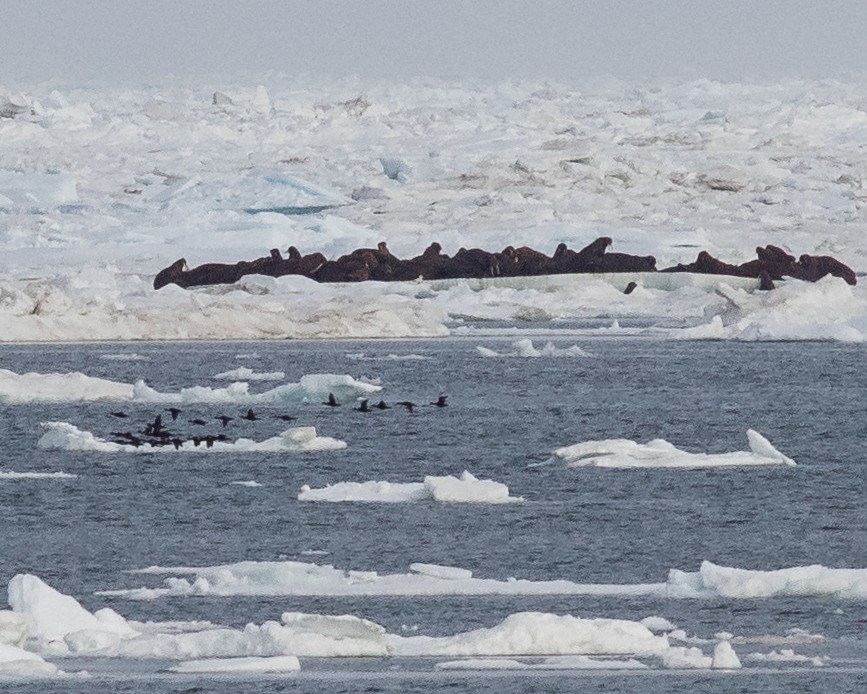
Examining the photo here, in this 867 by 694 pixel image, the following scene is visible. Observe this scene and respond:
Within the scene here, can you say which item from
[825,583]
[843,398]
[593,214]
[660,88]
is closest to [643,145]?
[593,214]

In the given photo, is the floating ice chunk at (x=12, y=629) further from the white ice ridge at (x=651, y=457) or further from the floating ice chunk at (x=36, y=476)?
the white ice ridge at (x=651, y=457)

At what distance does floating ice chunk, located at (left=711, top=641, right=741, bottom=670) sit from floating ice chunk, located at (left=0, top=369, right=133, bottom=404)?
1666cm

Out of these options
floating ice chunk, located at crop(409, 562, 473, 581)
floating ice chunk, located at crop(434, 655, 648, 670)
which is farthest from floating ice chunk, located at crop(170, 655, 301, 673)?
floating ice chunk, located at crop(409, 562, 473, 581)

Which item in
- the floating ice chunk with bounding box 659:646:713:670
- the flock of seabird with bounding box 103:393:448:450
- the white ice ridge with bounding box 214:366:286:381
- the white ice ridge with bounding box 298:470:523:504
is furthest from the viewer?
the white ice ridge with bounding box 214:366:286:381

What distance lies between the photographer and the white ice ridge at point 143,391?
26688 millimetres

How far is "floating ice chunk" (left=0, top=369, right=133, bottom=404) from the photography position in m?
26.8

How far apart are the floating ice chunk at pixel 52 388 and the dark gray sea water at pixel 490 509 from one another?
1.19 ft

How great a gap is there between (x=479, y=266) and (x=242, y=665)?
42.8 meters

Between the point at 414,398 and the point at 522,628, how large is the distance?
19.3 m

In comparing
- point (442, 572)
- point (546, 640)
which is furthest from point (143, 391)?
point (546, 640)

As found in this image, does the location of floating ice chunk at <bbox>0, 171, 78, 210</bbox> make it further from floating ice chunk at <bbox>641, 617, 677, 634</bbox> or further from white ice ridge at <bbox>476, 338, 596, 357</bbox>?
floating ice chunk at <bbox>641, 617, 677, 634</bbox>

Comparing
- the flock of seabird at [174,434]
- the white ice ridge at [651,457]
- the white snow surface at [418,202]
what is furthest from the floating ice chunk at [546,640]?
the white snow surface at [418,202]

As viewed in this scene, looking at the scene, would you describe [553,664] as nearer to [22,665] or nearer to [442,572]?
[22,665]

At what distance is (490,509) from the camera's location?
18.0 meters
